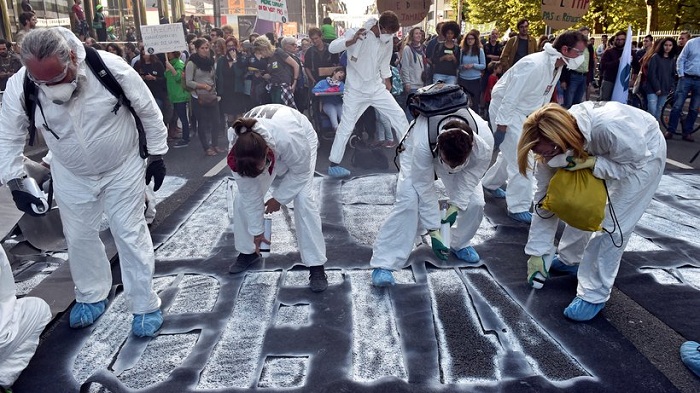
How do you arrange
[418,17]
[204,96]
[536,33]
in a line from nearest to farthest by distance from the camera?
[204,96], [418,17], [536,33]

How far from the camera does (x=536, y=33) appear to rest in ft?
95.3

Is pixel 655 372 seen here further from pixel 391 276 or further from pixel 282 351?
pixel 282 351

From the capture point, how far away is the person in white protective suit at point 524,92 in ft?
15.6

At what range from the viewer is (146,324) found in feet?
10.7

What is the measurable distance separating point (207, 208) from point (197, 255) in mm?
1288

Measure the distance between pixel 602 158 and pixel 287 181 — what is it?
1.86 meters

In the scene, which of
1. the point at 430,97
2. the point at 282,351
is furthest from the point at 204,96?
the point at 282,351

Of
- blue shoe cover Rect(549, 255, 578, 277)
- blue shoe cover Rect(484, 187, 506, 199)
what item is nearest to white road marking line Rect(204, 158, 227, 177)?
blue shoe cover Rect(484, 187, 506, 199)

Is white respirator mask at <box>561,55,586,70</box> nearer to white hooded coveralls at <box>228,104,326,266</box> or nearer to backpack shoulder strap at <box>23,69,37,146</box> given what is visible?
white hooded coveralls at <box>228,104,326,266</box>

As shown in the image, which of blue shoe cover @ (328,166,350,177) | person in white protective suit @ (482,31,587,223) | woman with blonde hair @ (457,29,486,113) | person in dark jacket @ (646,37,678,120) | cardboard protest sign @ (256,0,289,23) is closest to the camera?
person in white protective suit @ (482,31,587,223)

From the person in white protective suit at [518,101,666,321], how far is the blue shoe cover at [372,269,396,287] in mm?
1092

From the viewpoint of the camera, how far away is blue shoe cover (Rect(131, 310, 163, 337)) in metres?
3.23

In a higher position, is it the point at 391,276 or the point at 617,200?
the point at 617,200

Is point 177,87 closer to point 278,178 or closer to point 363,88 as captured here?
point 363,88
